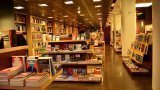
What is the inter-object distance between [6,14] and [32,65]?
5.07m

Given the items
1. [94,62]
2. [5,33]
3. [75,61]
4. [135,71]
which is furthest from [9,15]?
[135,71]

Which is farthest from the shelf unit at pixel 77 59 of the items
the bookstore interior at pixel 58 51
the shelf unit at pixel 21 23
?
the shelf unit at pixel 21 23

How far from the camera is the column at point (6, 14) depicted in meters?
6.88

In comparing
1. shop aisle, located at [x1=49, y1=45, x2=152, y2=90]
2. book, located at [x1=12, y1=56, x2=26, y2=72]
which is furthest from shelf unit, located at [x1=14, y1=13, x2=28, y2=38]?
book, located at [x1=12, y1=56, x2=26, y2=72]

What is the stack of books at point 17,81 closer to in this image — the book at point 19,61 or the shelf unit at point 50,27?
the book at point 19,61

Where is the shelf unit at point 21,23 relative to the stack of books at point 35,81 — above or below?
above

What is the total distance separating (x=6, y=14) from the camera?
7.02 m

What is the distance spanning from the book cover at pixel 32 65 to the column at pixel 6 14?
4.92m

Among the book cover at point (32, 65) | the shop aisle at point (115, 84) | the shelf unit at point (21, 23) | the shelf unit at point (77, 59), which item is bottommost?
the shop aisle at point (115, 84)

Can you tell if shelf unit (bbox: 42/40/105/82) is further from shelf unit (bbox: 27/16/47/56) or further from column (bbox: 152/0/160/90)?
shelf unit (bbox: 27/16/47/56)

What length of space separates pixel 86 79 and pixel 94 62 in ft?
1.94

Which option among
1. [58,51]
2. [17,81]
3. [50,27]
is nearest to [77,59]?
[58,51]

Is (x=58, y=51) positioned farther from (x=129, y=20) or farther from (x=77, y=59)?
(x=129, y=20)

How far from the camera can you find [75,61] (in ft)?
20.1
